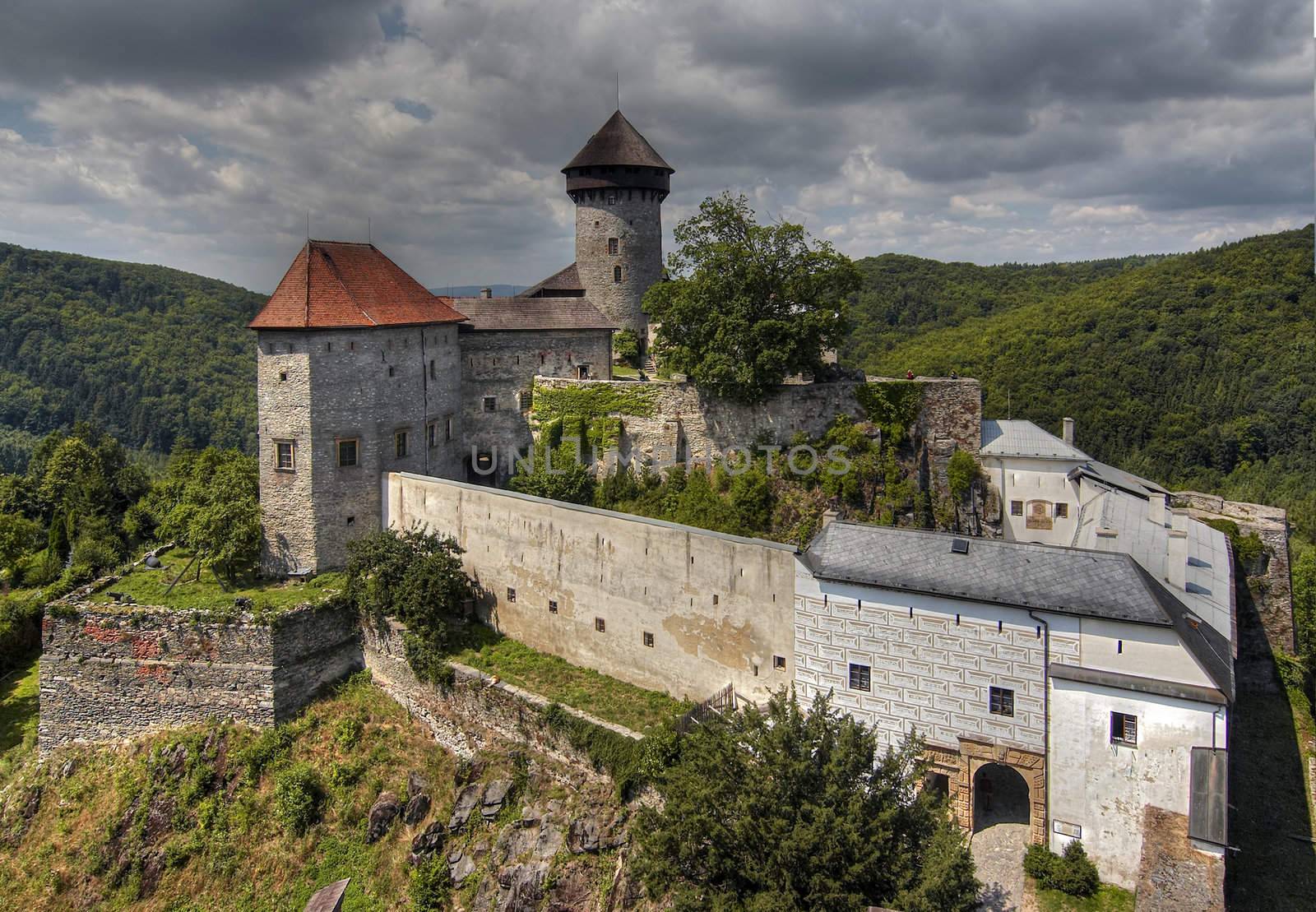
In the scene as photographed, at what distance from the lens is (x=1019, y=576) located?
16.2 metres

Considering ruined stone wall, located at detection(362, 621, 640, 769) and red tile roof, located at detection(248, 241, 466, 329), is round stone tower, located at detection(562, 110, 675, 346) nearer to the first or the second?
red tile roof, located at detection(248, 241, 466, 329)

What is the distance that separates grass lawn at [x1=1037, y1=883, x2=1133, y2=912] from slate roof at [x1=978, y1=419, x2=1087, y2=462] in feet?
45.6

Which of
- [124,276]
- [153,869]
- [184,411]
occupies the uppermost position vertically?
[124,276]

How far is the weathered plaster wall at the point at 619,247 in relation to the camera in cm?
3803

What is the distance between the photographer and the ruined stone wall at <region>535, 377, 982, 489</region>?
90.7 feet

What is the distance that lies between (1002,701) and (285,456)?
20.7 m

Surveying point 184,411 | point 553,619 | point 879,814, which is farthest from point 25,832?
point 184,411

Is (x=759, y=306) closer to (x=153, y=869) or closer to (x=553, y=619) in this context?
(x=553, y=619)

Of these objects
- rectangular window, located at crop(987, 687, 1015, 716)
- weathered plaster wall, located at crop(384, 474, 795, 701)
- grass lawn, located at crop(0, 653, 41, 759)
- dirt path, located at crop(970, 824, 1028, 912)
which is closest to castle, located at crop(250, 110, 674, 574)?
weathered plaster wall, located at crop(384, 474, 795, 701)

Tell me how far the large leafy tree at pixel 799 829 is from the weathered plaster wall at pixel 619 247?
2611cm

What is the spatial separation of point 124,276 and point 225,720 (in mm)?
120674

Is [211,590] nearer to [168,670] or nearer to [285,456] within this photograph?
[168,670]

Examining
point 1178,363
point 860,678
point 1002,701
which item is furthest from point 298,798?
point 1178,363

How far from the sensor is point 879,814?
535 inches
